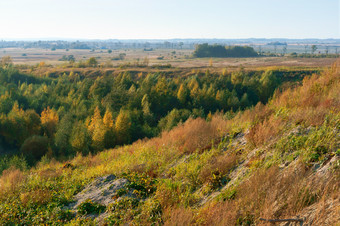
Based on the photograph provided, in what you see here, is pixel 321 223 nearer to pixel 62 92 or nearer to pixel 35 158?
pixel 35 158

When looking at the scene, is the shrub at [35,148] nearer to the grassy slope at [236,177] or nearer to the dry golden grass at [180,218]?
the grassy slope at [236,177]

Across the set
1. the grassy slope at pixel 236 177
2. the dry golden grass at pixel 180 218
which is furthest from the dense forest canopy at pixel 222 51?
Result: the dry golden grass at pixel 180 218

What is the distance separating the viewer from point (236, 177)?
815cm

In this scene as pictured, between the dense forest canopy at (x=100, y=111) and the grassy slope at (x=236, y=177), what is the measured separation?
1811 centimetres

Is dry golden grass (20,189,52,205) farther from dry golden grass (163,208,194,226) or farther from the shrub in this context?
the shrub

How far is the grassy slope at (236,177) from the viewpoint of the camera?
5.98m

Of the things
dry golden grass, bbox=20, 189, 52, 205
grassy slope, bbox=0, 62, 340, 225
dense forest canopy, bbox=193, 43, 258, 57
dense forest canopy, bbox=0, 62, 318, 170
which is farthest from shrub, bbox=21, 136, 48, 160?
dense forest canopy, bbox=193, 43, 258, 57

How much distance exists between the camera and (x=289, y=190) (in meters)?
6.11

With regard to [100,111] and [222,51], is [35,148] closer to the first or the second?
[100,111]

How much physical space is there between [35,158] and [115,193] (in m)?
31.5

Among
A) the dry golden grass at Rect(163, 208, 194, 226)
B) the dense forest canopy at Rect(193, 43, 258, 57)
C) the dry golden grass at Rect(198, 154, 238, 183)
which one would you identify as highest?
the dense forest canopy at Rect(193, 43, 258, 57)

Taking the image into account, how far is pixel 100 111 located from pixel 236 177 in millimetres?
38769

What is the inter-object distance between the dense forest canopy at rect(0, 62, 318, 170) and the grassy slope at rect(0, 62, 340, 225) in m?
18.1

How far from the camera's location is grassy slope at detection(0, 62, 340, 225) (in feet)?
19.6
